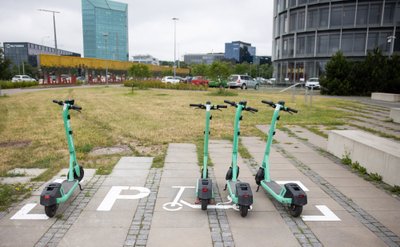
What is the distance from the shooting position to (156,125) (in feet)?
36.3

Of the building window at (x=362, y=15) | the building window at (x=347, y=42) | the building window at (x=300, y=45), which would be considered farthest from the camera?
the building window at (x=300, y=45)

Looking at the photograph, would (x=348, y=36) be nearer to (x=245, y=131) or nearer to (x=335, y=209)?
(x=245, y=131)

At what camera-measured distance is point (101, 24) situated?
75312 mm

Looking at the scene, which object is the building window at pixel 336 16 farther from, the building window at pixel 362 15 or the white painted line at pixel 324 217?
the white painted line at pixel 324 217

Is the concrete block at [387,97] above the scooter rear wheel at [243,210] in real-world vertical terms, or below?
above

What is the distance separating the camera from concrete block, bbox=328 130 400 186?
17.7 ft

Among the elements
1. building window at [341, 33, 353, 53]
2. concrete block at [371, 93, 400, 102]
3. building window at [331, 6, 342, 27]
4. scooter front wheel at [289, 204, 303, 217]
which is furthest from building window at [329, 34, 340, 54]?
scooter front wheel at [289, 204, 303, 217]

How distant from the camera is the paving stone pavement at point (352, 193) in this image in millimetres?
3961

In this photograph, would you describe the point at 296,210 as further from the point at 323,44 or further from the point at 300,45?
the point at 300,45

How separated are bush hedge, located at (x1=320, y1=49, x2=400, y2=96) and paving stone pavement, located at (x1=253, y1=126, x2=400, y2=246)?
24229 mm

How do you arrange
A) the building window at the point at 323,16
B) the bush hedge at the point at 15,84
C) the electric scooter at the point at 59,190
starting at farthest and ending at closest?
the building window at the point at 323,16 < the bush hedge at the point at 15,84 < the electric scooter at the point at 59,190

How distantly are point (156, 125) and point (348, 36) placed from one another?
42315 mm

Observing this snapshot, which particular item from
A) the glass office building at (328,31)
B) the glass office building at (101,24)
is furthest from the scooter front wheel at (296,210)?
the glass office building at (101,24)

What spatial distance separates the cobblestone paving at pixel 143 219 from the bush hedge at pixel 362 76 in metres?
28.0
